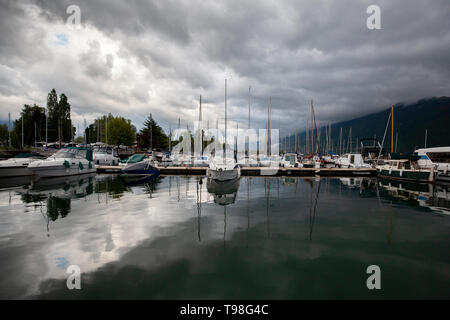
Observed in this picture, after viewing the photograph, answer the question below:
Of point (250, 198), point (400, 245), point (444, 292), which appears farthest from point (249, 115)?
point (444, 292)

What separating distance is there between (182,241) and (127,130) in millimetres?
73251

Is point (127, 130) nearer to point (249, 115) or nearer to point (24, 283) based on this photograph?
point (249, 115)

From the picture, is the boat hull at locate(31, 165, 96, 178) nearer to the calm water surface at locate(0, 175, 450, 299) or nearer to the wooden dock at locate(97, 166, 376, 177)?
the wooden dock at locate(97, 166, 376, 177)

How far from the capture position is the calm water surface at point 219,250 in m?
4.88

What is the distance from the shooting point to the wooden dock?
103ft

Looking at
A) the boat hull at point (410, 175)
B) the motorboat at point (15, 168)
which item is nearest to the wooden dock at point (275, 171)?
the boat hull at point (410, 175)

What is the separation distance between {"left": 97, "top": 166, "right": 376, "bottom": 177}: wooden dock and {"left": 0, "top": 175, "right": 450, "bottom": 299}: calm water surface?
1847 centimetres

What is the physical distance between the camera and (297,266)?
232 inches

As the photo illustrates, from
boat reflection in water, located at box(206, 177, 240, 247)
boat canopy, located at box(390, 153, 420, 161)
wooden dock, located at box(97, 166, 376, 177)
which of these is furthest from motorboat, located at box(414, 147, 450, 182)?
boat reflection in water, located at box(206, 177, 240, 247)

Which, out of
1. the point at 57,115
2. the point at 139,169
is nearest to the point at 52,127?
the point at 57,115

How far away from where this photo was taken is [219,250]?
6.88 m

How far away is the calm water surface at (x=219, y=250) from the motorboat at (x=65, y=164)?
10.3 m

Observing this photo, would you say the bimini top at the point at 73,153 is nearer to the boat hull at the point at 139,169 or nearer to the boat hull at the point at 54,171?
the boat hull at the point at 54,171

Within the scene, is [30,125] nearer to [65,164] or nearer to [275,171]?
[65,164]
